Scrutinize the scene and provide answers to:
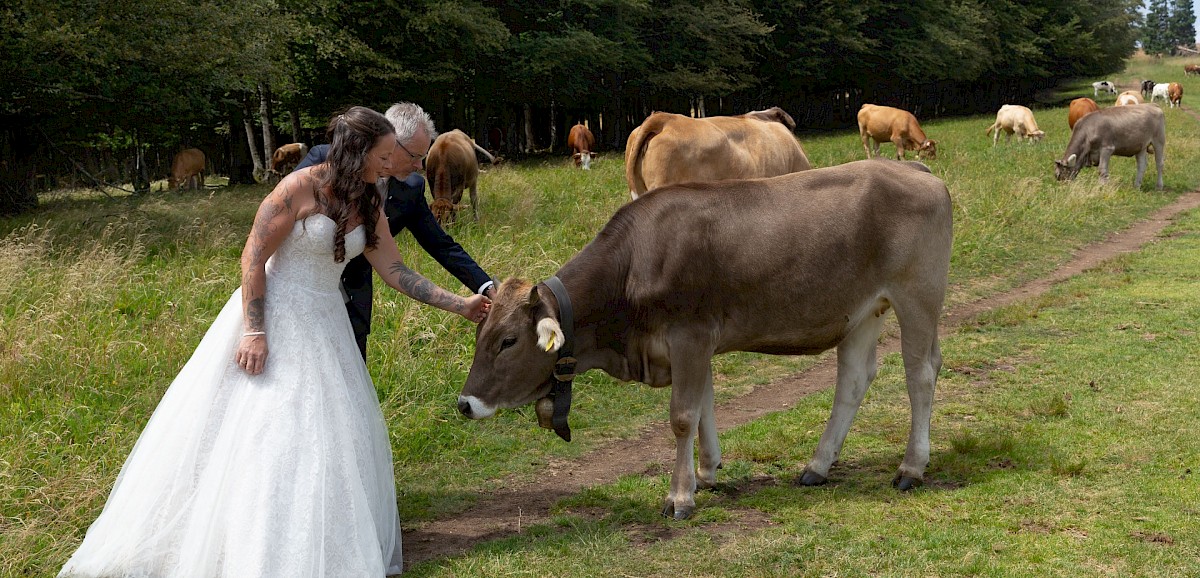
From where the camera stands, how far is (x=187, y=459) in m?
4.63

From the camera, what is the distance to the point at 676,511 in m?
5.43

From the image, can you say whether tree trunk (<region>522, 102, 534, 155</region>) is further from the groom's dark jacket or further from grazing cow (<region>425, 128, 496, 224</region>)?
the groom's dark jacket

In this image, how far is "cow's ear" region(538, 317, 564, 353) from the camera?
16.5ft

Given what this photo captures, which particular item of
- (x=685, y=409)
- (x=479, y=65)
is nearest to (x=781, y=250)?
(x=685, y=409)

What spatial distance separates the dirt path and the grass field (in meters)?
0.17

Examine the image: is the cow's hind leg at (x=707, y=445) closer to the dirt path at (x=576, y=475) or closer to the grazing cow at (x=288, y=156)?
the dirt path at (x=576, y=475)

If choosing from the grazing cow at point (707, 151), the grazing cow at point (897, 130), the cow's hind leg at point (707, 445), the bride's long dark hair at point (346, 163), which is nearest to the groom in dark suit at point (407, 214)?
the bride's long dark hair at point (346, 163)

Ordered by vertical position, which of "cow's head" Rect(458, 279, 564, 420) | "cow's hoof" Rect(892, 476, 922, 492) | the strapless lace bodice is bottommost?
"cow's hoof" Rect(892, 476, 922, 492)

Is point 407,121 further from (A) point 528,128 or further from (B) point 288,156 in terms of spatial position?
(A) point 528,128

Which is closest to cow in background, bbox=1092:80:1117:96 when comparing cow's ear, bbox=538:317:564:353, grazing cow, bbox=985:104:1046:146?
grazing cow, bbox=985:104:1046:146

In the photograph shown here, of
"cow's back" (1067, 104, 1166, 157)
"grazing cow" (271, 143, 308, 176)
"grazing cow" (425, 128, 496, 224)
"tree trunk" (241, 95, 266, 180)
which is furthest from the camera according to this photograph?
"tree trunk" (241, 95, 266, 180)

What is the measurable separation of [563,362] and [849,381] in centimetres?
189

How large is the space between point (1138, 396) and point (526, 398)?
468cm

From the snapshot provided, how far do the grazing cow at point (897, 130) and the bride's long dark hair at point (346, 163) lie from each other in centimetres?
2499
